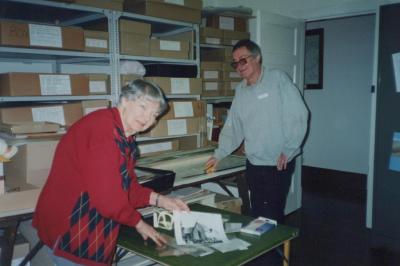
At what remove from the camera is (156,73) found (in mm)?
2840

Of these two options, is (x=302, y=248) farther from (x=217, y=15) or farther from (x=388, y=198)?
(x=217, y=15)

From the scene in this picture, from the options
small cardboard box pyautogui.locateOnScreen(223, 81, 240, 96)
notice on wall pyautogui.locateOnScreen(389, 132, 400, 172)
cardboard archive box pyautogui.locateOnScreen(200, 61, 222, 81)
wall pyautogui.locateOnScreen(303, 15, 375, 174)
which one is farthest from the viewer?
wall pyautogui.locateOnScreen(303, 15, 375, 174)

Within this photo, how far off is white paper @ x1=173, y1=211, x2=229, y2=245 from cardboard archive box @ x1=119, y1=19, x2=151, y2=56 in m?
1.32

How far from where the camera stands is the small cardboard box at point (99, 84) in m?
2.43

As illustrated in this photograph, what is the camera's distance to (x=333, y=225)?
363 cm

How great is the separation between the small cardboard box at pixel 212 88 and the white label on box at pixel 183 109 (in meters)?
0.33

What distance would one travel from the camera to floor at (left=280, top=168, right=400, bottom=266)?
2.92 meters

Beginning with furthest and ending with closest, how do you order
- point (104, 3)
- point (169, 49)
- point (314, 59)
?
1. point (314, 59)
2. point (169, 49)
3. point (104, 3)

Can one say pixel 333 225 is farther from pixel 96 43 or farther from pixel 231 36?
pixel 96 43

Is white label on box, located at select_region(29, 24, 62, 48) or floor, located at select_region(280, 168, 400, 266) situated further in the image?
floor, located at select_region(280, 168, 400, 266)

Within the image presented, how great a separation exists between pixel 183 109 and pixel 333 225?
6.24 feet

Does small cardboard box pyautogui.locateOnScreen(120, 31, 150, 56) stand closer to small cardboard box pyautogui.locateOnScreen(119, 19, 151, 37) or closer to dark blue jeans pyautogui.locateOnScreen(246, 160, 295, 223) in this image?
small cardboard box pyautogui.locateOnScreen(119, 19, 151, 37)

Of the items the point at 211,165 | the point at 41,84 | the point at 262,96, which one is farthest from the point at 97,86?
the point at 262,96

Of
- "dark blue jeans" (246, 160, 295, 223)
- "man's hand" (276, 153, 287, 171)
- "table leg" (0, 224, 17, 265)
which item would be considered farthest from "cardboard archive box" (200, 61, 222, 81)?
"table leg" (0, 224, 17, 265)
